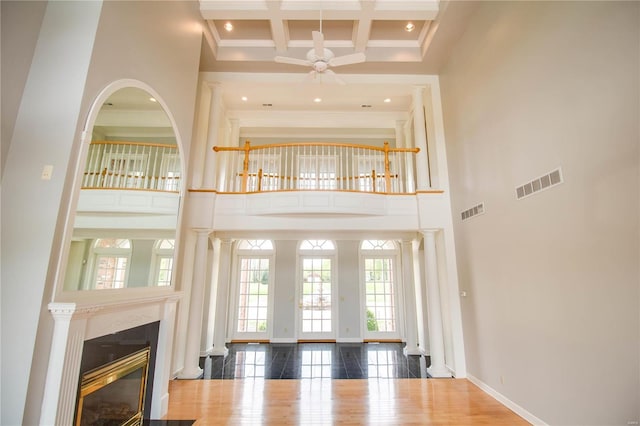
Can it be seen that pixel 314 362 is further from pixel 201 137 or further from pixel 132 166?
pixel 201 137

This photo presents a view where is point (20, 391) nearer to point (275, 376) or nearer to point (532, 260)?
point (275, 376)

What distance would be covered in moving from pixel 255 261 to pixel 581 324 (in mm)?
6335

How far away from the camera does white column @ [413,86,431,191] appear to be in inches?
199

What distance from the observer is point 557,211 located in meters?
2.62

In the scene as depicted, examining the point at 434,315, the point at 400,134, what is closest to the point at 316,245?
the point at 400,134

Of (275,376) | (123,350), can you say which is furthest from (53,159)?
(275,376)

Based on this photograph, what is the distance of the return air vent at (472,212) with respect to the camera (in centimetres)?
388

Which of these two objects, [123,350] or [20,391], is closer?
[20,391]

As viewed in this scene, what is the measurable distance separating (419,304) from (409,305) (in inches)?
14.2

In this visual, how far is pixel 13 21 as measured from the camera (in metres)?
2.14

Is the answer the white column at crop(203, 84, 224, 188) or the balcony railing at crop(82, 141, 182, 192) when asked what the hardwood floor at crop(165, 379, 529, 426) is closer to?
the balcony railing at crop(82, 141, 182, 192)

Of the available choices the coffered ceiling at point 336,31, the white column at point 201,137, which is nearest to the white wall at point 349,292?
the white column at point 201,137

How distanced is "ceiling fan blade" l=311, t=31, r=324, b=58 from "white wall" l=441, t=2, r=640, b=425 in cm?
222

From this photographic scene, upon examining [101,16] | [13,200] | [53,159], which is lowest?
[13,200]
